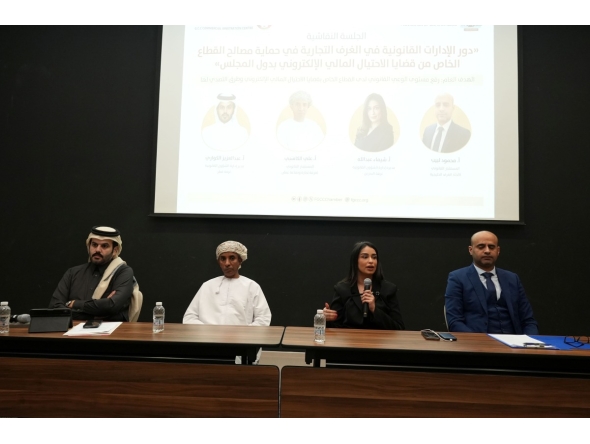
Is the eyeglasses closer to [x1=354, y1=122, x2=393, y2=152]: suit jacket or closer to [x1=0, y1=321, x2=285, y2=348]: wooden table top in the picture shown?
[x1=0, y1=321, x2=285, y2=348]: wooden table top

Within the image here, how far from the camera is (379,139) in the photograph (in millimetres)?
4129

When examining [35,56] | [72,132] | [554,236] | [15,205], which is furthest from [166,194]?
[554,236]

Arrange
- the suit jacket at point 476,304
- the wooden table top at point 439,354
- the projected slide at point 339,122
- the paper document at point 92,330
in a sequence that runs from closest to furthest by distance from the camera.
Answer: the wooden table top at point 439,354, the paper document at point 92,330, the suit jacket at point 476,304, the projected slide at point 339,122

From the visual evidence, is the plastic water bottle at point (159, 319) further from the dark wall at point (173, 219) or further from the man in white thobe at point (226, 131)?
the man in white thobe at point (226, 131)

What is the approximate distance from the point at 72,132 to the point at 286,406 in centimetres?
357

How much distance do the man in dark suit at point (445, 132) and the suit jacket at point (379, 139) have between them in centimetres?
32

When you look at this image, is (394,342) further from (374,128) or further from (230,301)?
(374,128)

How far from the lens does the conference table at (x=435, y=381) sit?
2129mm

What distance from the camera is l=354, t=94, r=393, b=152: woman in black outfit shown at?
13.5 feet

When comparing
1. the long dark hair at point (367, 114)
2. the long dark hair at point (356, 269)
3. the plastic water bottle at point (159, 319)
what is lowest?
the plastic water bottle at point (159, 319)

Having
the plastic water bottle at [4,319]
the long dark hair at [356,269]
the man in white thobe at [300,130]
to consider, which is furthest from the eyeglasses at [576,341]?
the plastic water bottle at [4,319]

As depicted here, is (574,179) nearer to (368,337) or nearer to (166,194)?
(368,337)

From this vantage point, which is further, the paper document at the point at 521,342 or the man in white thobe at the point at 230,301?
the man in white thobe at the point at 230,301

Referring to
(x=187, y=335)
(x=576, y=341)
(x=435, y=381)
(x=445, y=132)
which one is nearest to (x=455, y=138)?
(x=445, y=132)
